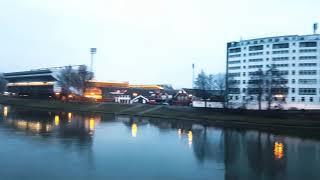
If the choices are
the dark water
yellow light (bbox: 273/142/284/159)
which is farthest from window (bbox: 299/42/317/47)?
yellow light (bbox: 273/142/284/159)

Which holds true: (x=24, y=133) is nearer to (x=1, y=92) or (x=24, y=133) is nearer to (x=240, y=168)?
(x=240, y=168)


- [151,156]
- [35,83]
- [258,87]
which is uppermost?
[35,83]

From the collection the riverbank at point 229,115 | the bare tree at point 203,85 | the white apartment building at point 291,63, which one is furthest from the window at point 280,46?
the riverbank at point 229,115

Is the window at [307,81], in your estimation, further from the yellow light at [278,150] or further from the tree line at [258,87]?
the yellow light at [278,150]

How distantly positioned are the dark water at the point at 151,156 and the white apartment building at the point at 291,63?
58.0m

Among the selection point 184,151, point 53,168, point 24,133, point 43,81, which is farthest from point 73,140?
point 43,81

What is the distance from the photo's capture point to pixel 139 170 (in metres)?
30.5

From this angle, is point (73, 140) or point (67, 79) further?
point (67, 79)

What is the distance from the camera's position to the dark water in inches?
1155

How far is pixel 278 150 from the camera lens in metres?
44.8

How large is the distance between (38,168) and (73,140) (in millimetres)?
15975

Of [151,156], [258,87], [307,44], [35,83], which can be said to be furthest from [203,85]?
[35,83]

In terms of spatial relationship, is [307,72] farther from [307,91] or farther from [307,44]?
[307,44]

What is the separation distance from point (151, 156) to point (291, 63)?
92556mm
